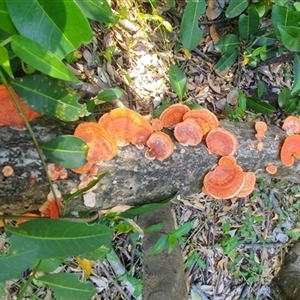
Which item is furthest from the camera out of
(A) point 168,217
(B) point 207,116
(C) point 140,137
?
(A) point 168,217

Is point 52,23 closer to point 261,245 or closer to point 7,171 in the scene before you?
point 7,171

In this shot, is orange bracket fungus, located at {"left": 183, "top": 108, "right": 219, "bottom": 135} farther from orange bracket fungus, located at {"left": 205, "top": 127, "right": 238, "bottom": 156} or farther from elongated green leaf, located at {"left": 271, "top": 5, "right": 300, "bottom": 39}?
elongated green leaf, located at {"left": 271, "top": 5, "right": 300, "bottom": 39}

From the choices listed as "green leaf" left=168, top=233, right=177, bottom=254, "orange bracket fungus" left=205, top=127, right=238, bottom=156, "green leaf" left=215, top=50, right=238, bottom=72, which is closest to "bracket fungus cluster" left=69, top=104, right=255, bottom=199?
"orange bracket fungus" left=205, top=127, right=238, bottom=156

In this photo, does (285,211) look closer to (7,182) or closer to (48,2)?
(7,182)

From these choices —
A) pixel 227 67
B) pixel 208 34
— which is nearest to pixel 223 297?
pixel 227 67

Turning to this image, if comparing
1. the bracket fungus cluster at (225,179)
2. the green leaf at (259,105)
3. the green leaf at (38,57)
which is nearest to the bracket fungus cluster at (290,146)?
the bracket fungus cluster at (225,179)

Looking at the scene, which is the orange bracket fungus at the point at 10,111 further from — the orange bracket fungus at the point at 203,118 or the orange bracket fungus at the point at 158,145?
the orange bracket fungus at the point at 203,118

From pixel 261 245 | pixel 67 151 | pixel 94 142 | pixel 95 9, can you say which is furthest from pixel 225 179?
pixel 261 245
